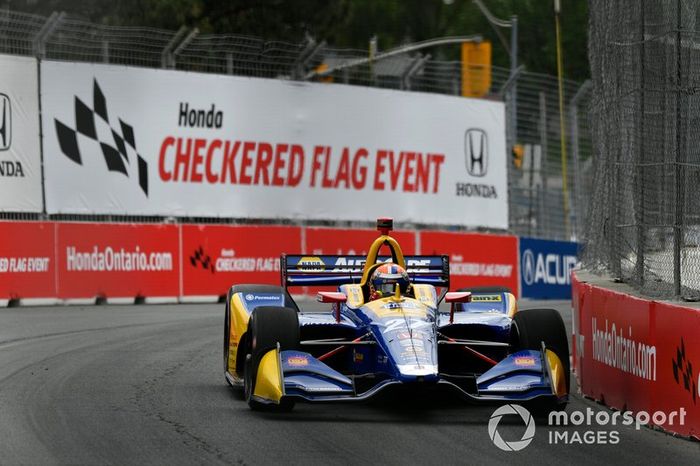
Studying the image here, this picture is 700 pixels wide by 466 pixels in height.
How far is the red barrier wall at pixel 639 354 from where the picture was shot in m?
8.99

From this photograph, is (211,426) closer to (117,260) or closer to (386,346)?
(386,346)

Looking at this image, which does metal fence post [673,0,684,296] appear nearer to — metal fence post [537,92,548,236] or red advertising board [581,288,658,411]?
red advertising board [581,288,658,411]

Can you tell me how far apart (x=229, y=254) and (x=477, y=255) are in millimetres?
5317

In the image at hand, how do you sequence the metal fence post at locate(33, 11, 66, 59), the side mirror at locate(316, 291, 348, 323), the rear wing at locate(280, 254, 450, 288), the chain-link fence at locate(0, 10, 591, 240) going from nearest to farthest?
the side mirror at locate(316, 291, 348, 323) → the rear wing at locate(280, 254, 450, 288) → the metal fence post at locate(33, 11, 66, 59) → the chain-link fence at locate(0, 10, 591, 240)

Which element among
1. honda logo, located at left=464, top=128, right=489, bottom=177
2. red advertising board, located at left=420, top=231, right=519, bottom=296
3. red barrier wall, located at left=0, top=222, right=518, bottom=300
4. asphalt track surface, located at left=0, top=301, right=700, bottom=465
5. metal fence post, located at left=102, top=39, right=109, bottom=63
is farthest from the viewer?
honda logo, located at left=464, top=128, right=489, bottom=177

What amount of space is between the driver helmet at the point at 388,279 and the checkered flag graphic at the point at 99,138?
12.6m

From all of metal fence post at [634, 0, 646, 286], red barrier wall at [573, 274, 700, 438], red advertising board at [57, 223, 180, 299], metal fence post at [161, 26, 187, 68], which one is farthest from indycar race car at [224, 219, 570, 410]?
metal fence post at [161, 26, 187, 68]

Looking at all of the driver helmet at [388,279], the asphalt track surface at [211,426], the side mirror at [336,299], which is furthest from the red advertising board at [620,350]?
the side mirror at [336,299]

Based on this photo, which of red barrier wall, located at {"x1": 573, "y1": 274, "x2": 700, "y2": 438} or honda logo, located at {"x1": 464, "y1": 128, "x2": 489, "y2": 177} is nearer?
red barrier wall, located at {"x1": 573, "y1": 274, "x2": 700, "y2": 438}

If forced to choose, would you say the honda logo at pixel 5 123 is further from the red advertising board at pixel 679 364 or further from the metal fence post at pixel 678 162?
the red advertising board at pixel 679 364

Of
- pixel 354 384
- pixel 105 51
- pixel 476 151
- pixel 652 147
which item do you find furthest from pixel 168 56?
pixel 354 384

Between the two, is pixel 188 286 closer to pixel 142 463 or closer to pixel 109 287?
pixel 109 287

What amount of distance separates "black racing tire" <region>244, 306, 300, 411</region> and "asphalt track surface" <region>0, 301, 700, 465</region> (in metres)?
0.20

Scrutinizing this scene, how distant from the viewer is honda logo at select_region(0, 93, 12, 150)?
2166 centimetres
